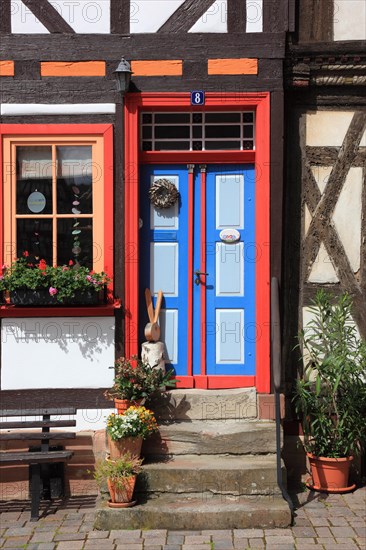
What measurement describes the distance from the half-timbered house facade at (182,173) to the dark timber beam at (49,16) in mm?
18

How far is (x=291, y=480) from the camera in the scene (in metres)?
7.85

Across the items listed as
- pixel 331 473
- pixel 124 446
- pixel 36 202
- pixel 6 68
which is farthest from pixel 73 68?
pixel 331 473

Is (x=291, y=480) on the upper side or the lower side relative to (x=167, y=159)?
lower

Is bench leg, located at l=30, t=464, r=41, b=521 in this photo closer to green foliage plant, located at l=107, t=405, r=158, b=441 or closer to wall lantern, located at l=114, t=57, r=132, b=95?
green foliage plant, located at l=107, t=405, r=158, b=441

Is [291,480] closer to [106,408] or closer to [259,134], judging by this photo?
[106,408]

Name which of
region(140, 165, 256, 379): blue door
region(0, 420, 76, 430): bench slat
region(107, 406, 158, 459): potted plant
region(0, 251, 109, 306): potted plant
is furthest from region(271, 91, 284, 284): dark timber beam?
region(0, 420, 76, 430): bench slat

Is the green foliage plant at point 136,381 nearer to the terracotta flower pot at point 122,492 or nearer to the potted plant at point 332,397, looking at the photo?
the terracotta flower pot at point 122,492

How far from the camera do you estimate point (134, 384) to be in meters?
7.43

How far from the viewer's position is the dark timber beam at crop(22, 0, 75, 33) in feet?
25.7

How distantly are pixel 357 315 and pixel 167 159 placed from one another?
2.37 metres

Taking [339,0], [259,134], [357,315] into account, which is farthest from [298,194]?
[339,0]

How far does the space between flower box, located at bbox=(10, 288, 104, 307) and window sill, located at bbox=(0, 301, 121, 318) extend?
0.15 feet

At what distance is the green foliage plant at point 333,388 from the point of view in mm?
7605

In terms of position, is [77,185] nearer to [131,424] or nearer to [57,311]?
[57,311]
